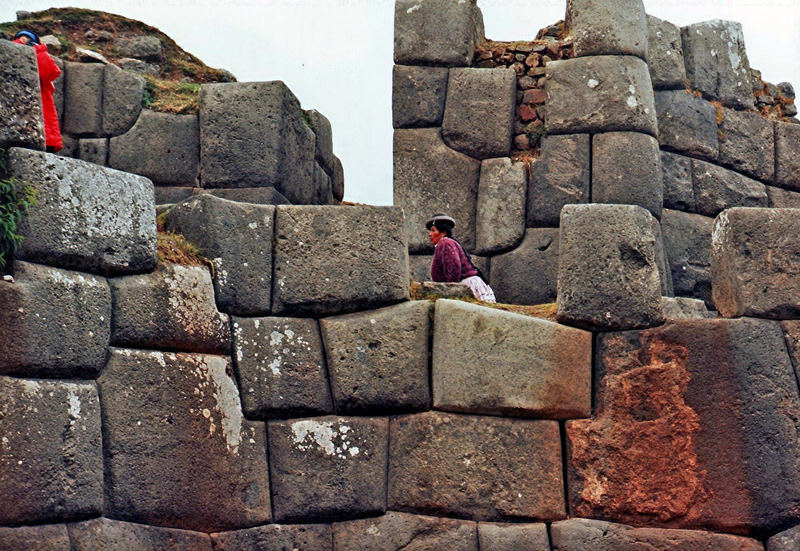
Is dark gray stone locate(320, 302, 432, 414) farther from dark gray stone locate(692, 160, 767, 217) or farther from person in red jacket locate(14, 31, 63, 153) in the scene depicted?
dark gray stone locate(692, 160, 767, 217)

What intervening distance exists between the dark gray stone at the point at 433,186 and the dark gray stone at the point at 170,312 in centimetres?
406

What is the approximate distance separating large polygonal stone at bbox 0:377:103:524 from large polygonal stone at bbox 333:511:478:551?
5.92 ft

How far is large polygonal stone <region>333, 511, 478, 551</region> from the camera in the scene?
870 cm

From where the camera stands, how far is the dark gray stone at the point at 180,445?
793 cm

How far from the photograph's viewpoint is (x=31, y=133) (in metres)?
7.89

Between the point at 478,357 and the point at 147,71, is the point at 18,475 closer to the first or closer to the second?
the point at 478,357

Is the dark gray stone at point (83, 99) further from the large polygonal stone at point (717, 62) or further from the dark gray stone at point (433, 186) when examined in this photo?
the large polygonal stone at point (717, 62)

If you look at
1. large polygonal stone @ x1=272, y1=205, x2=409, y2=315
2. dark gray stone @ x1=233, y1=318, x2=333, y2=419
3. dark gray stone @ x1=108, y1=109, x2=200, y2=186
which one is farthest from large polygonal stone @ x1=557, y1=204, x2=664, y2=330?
dark gray stone @ x1=108, y1=109, x2=200, y2=186

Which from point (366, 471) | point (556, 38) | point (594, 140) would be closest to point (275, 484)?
point (366, 471)

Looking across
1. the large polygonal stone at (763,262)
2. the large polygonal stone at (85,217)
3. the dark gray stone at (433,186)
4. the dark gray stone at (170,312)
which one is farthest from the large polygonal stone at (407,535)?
the dark gray stone at (433,186)

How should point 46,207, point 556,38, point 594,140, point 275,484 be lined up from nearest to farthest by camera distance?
point 46,207
point 275,484
point 594,140
point 556,38

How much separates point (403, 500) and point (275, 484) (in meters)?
0.87

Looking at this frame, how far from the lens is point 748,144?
14.1 m

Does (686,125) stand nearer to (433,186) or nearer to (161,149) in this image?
(433,186)
